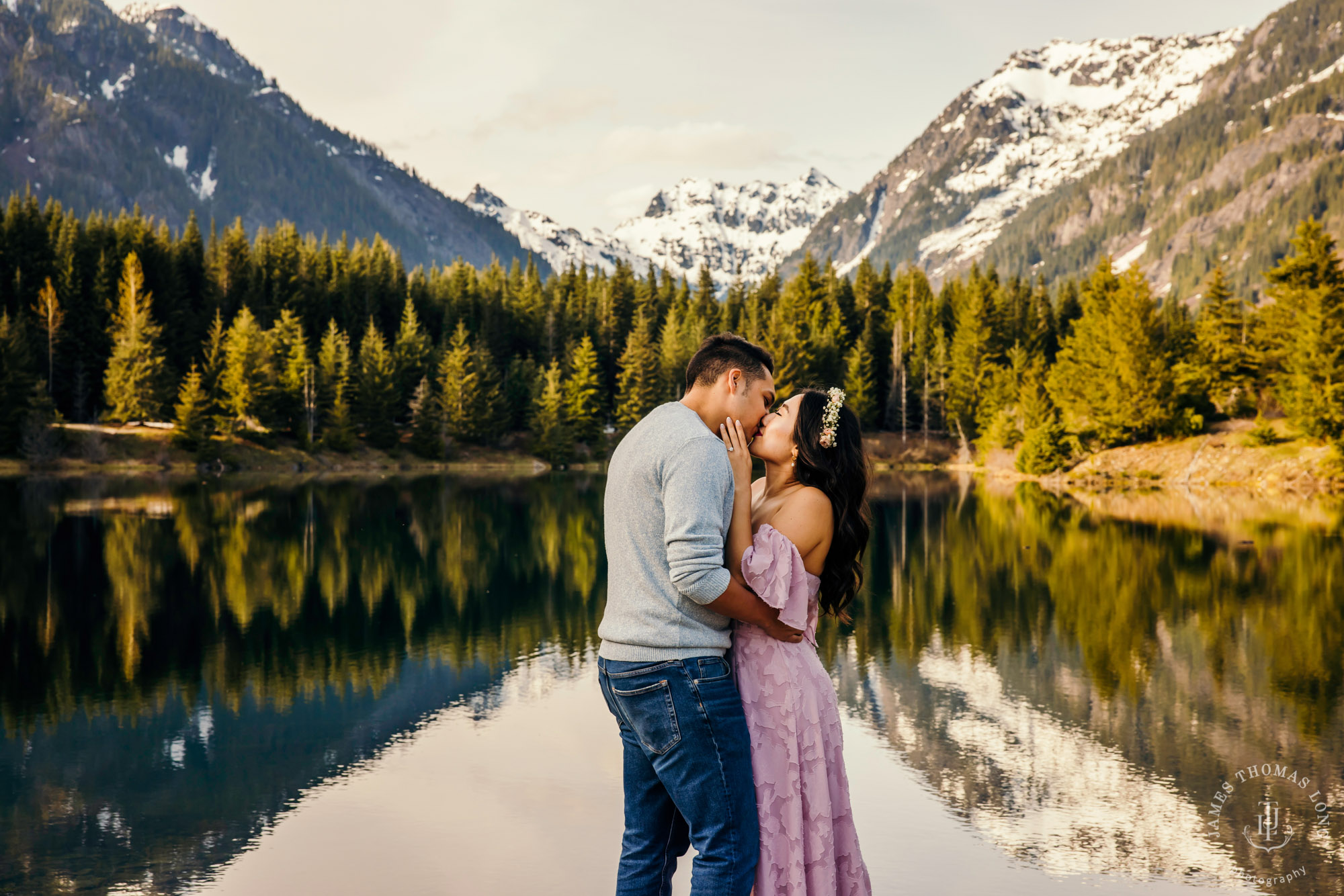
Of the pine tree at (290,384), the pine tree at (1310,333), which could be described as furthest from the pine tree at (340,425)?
the pine tree at (1310,333)

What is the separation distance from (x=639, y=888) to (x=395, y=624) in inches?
391

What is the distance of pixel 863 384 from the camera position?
75.4 m

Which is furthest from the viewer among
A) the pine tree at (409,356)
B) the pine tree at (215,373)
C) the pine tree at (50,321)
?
the pine tree at (409,356)

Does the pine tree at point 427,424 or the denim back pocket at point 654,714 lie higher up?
the pine tree at point 427,424

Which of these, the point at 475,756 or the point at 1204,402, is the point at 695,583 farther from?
the point at 1204,402

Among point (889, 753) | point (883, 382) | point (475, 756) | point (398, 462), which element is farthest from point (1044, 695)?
point (883, 382)

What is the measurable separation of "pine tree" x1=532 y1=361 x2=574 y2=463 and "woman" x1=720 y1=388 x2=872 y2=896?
6577cm

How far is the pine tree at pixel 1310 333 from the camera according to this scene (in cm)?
4097

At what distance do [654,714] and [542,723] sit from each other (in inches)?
221

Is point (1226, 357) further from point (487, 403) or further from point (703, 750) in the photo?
point (703, 750)

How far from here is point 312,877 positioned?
Answer: 574cm

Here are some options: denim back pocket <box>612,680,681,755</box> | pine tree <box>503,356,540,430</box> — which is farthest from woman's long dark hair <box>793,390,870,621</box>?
pine tree <box>503,356,540,430</box>

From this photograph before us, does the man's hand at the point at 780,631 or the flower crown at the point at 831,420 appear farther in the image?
the flower crown at the point at 831,420

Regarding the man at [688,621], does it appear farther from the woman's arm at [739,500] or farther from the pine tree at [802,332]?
the pine tree at [802,332]
